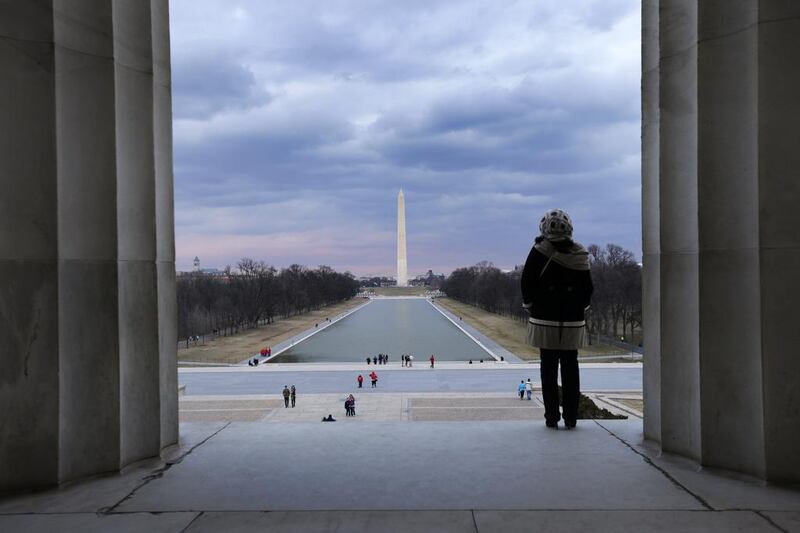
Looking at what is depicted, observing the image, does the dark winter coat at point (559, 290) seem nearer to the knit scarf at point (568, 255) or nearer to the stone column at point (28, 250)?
the knit scarf at point (568, 255)

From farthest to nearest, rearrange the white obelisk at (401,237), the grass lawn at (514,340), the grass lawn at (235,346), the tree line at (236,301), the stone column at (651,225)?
the white obelisk at (401,237) → the tree line at (236,301) → the grass lawn at (235,346) → the grass lawn at (514,340) → the stone column at (651,225)

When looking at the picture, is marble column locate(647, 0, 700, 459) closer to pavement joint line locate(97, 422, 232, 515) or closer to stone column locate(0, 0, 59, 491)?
pavement joint line locate(97, 422, 232, 515)

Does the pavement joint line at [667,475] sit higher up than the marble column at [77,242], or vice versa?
the marble column at [77,242]

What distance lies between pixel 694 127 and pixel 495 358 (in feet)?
134

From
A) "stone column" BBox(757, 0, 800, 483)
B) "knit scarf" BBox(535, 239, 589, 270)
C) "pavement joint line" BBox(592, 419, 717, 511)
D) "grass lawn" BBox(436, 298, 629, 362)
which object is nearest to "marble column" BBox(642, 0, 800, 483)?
"stone column" BBox(757, 0, 800, 483)

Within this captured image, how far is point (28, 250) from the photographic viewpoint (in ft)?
15.8

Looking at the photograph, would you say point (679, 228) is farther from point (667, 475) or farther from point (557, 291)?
point (667, 475)

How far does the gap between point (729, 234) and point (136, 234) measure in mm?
5227

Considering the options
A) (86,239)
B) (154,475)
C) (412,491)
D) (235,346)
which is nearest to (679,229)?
(412,491)

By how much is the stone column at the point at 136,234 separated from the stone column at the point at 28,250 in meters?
0.54

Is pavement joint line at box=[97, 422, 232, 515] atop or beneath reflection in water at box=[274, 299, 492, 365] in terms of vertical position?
atop

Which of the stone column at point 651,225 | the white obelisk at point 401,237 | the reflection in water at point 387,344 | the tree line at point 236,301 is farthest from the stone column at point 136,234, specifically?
the white obelisk at point 401,237

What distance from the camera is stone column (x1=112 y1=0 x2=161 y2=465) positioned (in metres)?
5.29

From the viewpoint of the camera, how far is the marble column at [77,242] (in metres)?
4.80
